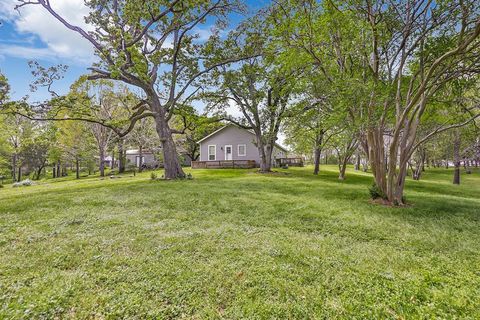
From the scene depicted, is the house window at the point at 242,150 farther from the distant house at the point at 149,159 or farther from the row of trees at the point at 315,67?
the distant house at the point at 149,159

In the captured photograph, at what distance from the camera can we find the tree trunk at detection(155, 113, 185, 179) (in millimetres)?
13547

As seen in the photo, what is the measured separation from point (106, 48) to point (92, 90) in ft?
45.7

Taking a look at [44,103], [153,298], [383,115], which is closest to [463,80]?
[383,115]

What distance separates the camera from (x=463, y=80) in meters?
7.07

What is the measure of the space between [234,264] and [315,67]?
9664 millimetres

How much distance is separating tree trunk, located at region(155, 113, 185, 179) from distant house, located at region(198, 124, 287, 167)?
36.3 feet

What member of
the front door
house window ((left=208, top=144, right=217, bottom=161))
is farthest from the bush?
house window ((left=208, top=144, right=217, bottom=161))

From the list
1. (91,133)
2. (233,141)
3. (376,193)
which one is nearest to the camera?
(376,193)

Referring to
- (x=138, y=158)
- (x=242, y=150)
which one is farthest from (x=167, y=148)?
(x=138, y=158)

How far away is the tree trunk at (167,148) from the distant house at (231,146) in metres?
11.1

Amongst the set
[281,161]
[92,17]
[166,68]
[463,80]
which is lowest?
[281,161]

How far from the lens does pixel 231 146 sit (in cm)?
2600

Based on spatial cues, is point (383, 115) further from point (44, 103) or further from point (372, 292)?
point (44, 103)

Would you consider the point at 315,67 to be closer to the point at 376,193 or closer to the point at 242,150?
the point at 376,193
